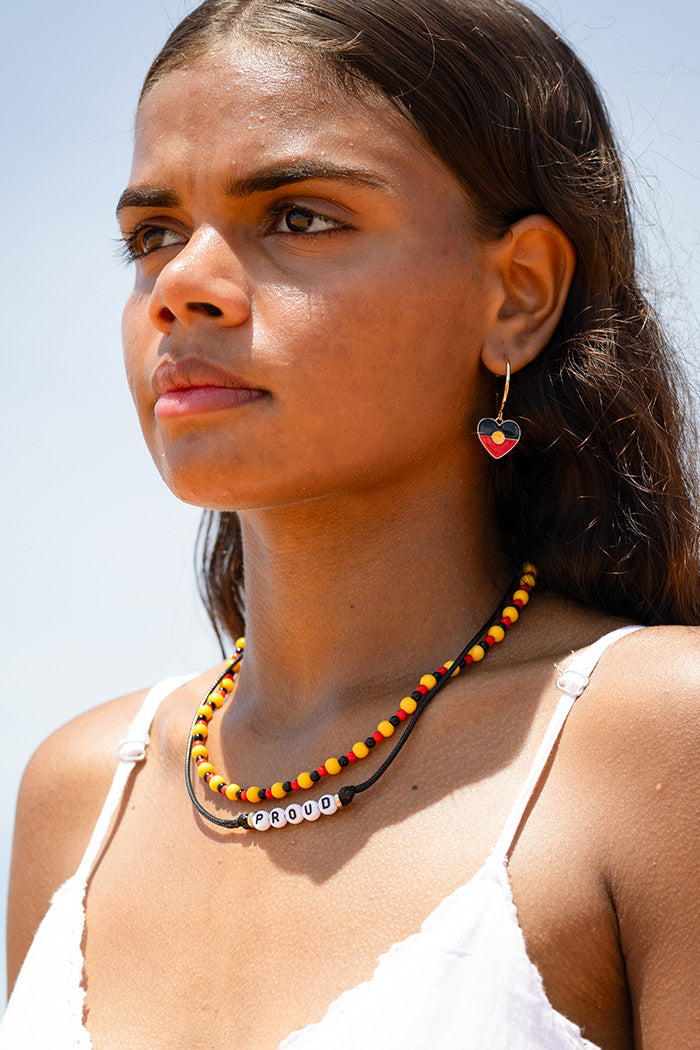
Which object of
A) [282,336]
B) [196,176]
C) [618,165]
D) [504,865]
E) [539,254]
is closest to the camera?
[504,865]

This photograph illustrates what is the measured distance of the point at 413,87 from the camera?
2266mm

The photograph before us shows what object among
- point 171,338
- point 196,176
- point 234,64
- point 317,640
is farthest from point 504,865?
point 234,64

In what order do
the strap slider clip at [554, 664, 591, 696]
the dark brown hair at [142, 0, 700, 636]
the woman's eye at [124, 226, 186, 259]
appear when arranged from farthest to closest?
the woman's eye at [124, 226, 186, 259] → the dark brown hair at [142, 0, 700, 636] → the strap slider clip at [554, 664, 591, 696]

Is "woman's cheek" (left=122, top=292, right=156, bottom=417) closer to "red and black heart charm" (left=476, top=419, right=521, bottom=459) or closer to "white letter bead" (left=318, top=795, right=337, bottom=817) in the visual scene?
"red and black heart charm" (left=476, top=419, right=521, bottom=459)

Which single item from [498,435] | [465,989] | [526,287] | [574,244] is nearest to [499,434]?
[498,435]

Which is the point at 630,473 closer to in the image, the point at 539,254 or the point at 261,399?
the point at 539,254

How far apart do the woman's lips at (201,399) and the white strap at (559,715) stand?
2.35 feet

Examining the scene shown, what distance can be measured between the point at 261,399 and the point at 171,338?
236 mm

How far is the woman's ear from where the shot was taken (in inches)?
93.3

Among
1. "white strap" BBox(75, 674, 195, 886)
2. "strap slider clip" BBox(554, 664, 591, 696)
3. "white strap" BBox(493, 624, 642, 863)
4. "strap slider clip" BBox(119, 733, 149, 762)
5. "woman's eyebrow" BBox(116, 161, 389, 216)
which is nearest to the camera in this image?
"white strap" BBox(493, 624, 642, 863)

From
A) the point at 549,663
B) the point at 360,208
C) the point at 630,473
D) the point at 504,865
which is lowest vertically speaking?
the point at 504,865

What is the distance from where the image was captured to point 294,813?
2.24 meters

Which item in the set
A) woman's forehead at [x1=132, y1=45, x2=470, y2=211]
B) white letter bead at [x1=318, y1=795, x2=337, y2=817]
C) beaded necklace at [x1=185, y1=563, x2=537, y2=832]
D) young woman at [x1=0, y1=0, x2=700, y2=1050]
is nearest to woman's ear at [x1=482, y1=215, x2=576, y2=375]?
young woman at [x1=0, y1=0, x2=700, y2=1050]

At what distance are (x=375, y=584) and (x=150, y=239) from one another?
840 mm
